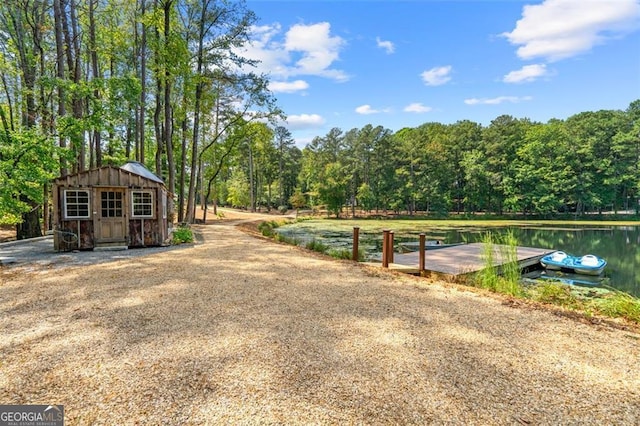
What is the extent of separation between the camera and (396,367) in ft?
8.86

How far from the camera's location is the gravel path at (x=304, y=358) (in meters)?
2.14

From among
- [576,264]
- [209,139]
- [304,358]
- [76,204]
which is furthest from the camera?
[209,139]

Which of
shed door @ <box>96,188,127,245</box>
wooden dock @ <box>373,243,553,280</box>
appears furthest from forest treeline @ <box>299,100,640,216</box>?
shed door @ <box>96,188,127,245</box>

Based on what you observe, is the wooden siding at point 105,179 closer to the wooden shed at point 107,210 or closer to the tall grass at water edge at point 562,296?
the wooden shed at point 107,210

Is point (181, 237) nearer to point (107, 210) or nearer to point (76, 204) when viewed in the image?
point (107, 210)

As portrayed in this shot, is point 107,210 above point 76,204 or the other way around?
the other way around

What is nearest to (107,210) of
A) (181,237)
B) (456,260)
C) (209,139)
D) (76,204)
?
(76,204)

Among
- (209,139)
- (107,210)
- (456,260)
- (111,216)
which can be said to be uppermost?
(209,139)

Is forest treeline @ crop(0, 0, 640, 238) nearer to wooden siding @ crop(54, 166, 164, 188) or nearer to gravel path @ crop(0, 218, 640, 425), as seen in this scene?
wooden siding @ crop(54, 166, 164, 188)

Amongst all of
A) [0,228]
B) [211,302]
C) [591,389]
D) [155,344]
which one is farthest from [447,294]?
[0,228]

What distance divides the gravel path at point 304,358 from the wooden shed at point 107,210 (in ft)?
12.6

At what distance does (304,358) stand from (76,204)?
878cm

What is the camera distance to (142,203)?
9281 mm

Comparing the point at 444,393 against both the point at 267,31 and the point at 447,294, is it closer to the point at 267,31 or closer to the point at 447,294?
the point at 447,294
